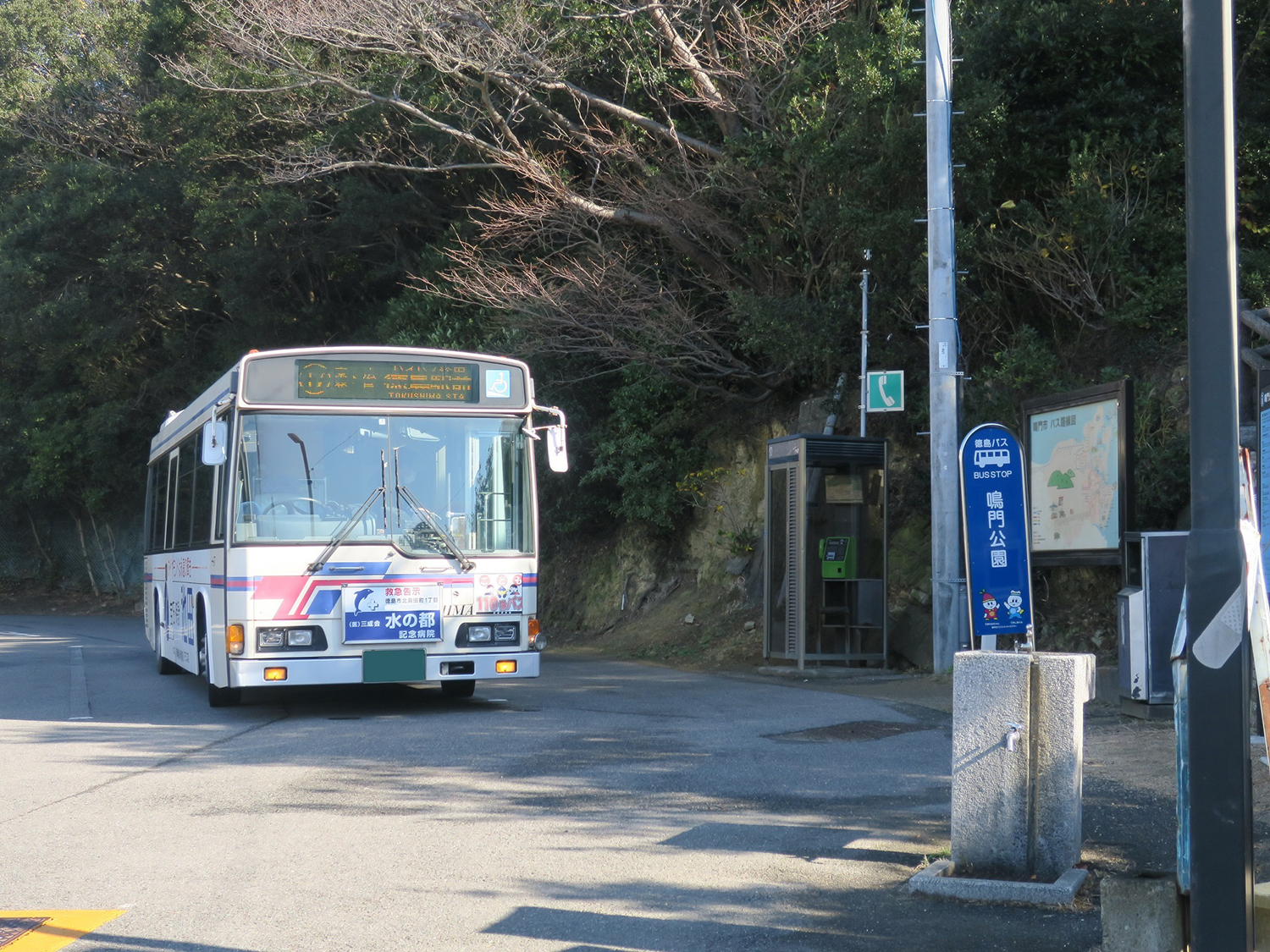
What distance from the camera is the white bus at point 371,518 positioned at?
10344 millimetres

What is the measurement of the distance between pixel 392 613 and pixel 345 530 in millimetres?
819

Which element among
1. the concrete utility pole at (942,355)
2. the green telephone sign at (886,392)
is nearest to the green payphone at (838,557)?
the concrete utility pole at (942,355)

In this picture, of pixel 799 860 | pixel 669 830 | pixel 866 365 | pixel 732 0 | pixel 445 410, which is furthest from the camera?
pixel 732 0

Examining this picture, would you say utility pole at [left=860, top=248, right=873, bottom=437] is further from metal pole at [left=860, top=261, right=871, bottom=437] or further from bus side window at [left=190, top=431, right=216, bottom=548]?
bus side window at [left=190, top=431, right=216, bottom=548]

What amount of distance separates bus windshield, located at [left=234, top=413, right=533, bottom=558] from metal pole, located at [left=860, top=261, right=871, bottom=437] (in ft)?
19.2

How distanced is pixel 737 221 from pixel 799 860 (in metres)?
14.8

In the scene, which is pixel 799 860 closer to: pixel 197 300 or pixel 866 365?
pixel 866 365

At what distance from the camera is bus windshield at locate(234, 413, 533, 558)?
10484 millimetres

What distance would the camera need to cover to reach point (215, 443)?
415 inches

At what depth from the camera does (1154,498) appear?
12.8m

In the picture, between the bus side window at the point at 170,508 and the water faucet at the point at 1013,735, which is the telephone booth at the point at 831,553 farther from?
the water faucet at the point at 1013,735

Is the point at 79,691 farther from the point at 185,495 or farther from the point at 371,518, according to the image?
the point at 371,518

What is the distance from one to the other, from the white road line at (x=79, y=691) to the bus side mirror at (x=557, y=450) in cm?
494

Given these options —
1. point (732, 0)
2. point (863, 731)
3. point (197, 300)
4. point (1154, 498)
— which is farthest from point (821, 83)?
point (197, 300)
